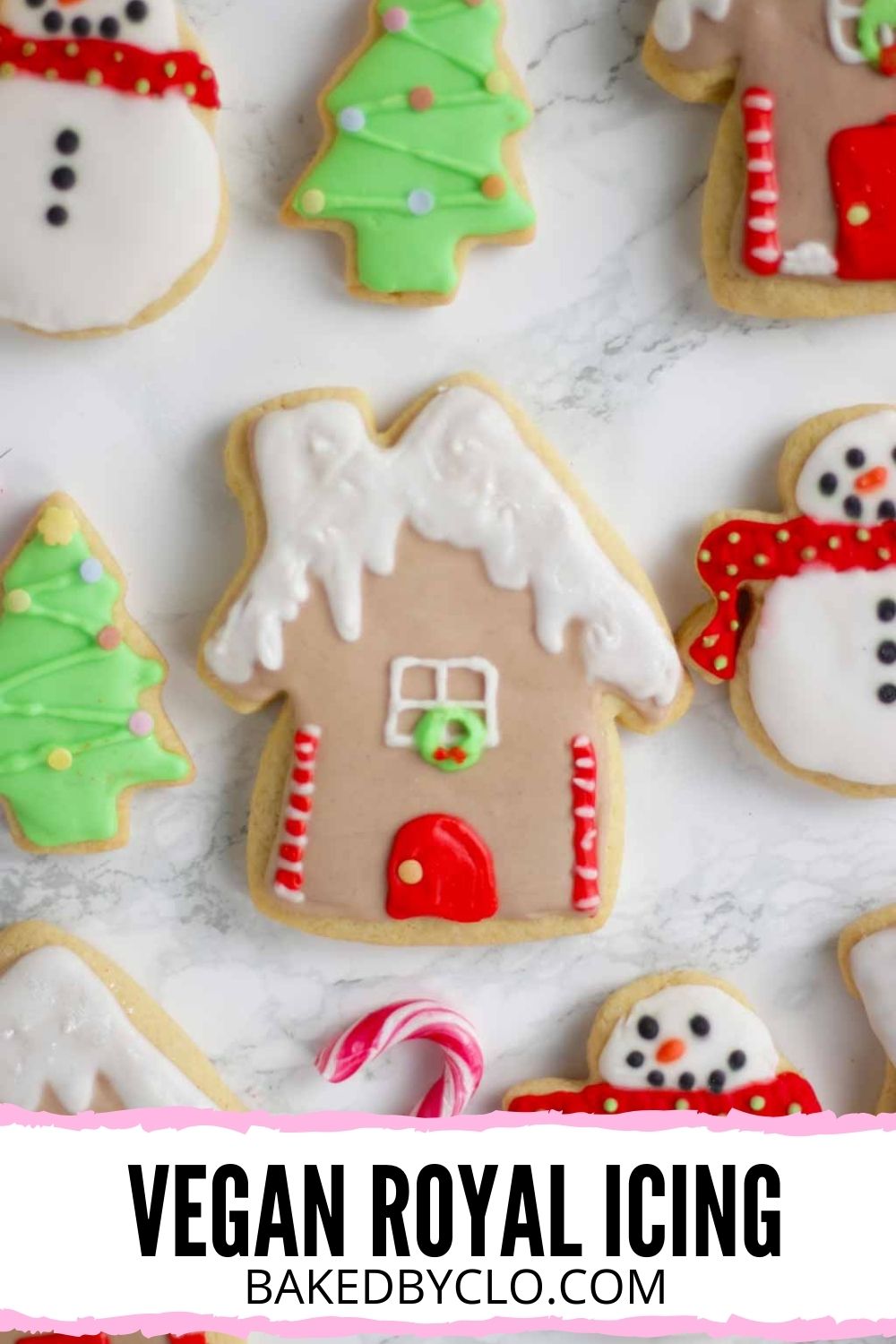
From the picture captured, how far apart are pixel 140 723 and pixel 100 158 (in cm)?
60

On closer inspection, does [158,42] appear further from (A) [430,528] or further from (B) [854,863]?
(B) [854,863]

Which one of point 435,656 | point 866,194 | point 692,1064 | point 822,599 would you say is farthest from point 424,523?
point 692,1064

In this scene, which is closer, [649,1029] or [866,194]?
[866,194]

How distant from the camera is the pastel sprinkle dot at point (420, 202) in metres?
1.41

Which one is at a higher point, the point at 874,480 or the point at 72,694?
the point at 874,480

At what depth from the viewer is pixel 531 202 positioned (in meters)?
1.47

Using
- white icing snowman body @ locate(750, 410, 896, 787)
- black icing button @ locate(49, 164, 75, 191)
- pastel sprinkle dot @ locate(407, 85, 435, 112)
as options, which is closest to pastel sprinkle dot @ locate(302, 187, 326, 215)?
pastel sprinkle dot @ locate(407, 85, 435, 112)

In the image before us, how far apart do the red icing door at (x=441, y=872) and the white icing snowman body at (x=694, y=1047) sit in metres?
0.24

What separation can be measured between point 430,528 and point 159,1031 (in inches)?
25.4

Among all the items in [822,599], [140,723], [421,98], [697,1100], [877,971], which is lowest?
[697,1100]

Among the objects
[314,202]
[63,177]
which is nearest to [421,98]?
[314,202]

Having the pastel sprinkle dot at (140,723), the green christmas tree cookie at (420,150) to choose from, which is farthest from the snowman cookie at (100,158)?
the pastel sprinkle dot at (140,723)

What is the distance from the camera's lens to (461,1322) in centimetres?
153

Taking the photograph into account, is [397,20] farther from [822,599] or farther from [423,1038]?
[423,1038]
